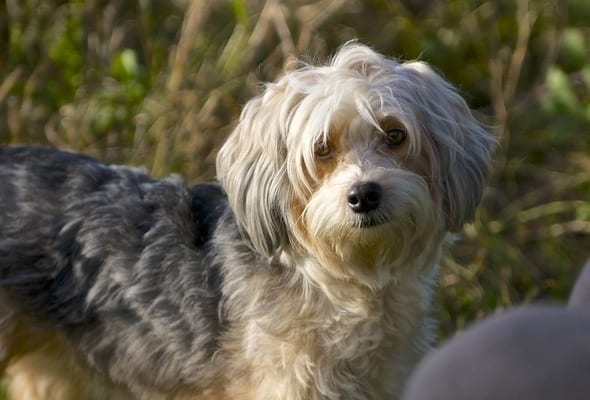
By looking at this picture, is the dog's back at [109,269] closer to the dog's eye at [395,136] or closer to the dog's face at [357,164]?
the dog's face at [357,164]

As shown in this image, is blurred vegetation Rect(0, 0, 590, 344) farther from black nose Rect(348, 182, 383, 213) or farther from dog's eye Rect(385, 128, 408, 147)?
black nose Rect(348, 182, 383, 213)

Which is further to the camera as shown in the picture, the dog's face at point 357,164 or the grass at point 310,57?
the grass at point 310,57

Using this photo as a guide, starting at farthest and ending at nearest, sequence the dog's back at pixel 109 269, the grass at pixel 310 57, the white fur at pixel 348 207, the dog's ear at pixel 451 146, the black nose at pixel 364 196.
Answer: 1. the grass at pixel 310 57
2. the dog's back at pixel 109 269
3. the dog's ear at pixel 451 146
4. the white fur at pixel 348 207
5. the black nose at pixel 364 196

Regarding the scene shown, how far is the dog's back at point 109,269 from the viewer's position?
4395 millimetres

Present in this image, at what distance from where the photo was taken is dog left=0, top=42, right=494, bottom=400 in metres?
3.92

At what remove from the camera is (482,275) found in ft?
20.9

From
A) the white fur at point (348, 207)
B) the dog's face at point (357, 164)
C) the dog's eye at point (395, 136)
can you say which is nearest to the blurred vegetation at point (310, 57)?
the white fur at point (348, 207)

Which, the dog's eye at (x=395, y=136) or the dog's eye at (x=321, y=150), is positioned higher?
the dog's eye at (x=395, y=136)

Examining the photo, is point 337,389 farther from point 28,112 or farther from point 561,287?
point 28,112

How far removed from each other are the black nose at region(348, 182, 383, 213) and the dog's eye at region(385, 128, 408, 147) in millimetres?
244


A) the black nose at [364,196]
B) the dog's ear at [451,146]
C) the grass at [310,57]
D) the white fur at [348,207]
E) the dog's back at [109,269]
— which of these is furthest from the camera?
the grass at [310,57]

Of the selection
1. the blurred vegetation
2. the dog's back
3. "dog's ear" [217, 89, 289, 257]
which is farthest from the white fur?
the blurred vegetation

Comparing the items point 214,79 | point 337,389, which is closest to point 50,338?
point 337,389

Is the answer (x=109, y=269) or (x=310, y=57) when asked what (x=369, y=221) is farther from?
(x=310, y=57)
